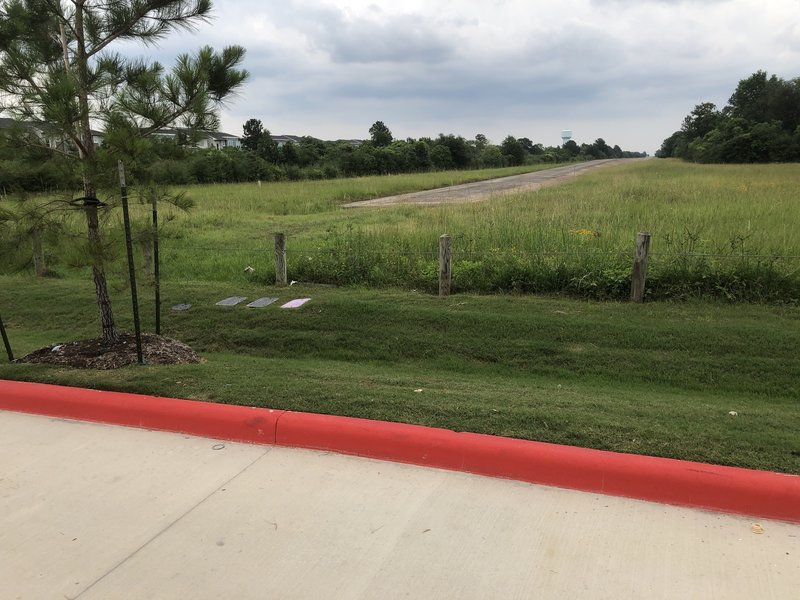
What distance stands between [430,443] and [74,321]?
21.8ft

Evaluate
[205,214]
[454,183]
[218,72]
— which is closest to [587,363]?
[218,72]

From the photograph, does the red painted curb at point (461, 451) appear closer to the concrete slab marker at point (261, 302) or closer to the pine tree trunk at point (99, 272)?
the pine tree trunk at point (99, 272)

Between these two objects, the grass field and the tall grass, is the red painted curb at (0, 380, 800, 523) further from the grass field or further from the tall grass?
the tall grass

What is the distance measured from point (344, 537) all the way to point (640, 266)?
602cm

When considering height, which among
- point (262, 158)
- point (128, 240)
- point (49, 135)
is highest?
point (262, 158)

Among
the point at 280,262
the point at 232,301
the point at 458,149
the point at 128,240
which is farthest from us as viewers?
the point at 458,149

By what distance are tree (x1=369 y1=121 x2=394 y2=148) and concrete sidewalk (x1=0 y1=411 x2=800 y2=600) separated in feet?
304

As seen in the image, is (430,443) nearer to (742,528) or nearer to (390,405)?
(390,405)

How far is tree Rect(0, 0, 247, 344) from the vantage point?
16.6 ft

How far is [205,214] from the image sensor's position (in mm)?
21344

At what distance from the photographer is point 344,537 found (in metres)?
2.89

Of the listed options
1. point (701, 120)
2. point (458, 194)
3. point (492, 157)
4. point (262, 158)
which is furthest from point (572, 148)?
point (458, 194)

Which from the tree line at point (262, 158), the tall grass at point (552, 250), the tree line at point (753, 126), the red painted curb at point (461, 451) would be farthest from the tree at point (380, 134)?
the red painted curb at point (461, 451)

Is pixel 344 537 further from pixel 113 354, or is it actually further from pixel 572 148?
pixel 572 148
